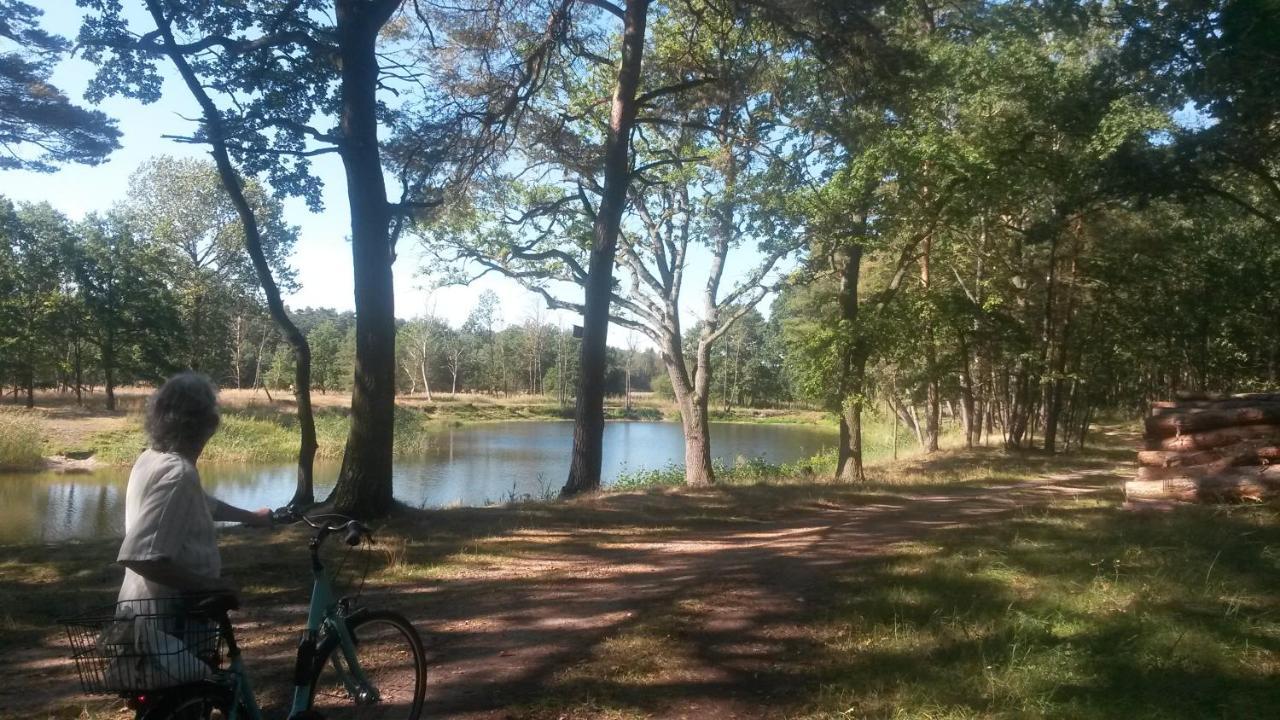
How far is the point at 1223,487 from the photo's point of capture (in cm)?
721

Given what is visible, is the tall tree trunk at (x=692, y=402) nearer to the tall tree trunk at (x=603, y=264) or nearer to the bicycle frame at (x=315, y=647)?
the tall tree trunk at (x=603, y=264)

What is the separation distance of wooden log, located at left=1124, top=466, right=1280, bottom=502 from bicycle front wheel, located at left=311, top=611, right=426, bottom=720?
7.13 m

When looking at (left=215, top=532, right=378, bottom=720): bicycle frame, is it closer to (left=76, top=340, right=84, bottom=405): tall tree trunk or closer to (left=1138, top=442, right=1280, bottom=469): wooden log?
(left=1138, top=442, right=1280, bottom=469): wooden log

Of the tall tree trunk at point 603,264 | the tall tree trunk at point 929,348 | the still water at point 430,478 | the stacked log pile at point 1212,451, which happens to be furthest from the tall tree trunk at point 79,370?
the stacked log pile at point 1212,451

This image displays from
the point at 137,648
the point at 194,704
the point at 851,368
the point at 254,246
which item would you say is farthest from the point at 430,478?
the point at 137,648

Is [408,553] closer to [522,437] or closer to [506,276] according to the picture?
[506,276]

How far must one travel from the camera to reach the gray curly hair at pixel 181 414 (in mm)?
2719

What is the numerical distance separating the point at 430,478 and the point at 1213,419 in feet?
62.2

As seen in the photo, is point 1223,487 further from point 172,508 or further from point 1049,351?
point 1049,351

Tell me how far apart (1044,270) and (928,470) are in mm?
6801

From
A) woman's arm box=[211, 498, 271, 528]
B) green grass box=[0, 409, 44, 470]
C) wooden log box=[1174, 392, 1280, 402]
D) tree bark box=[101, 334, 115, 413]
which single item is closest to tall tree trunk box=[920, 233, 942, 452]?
wooden log box=[1174, 392, 1280, 402]

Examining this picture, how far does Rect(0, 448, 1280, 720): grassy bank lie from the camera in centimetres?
373

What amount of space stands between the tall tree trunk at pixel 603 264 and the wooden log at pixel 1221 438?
7.55 m

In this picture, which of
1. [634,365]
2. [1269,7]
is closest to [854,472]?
[1269,7]
